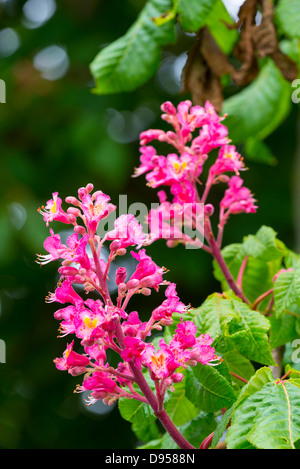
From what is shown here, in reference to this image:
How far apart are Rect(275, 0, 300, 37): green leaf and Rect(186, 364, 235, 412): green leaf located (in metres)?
1.14

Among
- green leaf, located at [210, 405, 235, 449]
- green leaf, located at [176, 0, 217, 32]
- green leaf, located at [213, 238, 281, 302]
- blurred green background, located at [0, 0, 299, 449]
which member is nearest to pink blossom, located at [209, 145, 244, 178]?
green leaf, located at [213, 238, 281, 302]

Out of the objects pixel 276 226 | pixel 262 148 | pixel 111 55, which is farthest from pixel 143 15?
pixel 276 226

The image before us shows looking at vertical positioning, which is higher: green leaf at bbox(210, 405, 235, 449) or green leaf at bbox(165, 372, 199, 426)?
green leaf at bbox(210, 405, 235, 449)

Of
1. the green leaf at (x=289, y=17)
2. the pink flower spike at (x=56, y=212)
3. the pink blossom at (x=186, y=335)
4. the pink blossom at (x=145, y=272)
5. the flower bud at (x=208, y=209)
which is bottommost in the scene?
the pink blossom at (x=186, y=335)

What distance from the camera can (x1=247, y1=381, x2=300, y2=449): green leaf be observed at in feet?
3.71

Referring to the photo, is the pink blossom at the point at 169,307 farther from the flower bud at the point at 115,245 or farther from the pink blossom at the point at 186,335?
the flower bud at the point at 115,245

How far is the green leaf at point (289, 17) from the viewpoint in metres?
1.96

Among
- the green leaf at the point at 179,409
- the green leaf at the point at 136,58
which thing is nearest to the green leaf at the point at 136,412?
the green leaf at the point at 179,409

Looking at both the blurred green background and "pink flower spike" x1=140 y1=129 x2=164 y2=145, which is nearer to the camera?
"pink flower spike" x1=140 y1=129 x2=164 y2=145

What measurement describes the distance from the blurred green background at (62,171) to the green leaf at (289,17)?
210 centimetres

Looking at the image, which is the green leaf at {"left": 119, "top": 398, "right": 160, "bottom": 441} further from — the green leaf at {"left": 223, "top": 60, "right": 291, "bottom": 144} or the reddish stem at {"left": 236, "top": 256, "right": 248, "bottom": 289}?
the green leaf at {"left": 223, "top": 60, "right": 291, "bottom": 144}

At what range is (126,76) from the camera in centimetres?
206

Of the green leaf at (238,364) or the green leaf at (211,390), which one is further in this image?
the green leaf at (238,364)
